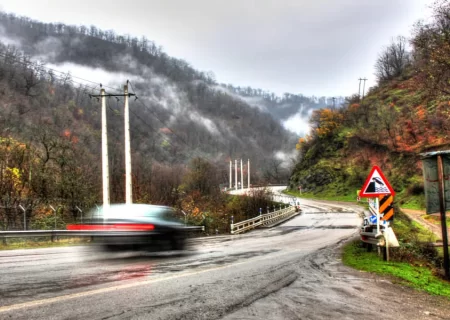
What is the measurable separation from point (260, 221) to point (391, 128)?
38070mm

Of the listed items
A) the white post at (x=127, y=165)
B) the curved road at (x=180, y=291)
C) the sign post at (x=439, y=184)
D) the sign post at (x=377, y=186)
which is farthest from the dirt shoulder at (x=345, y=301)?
the white post at (x=127, y=165)

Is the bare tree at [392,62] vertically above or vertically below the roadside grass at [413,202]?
above

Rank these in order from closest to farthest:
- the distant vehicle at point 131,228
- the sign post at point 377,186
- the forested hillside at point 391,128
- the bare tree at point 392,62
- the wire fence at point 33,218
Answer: the distant vehicle at point 131,228 < the sign post at point 377,186 < the wire fence at point 33,218 < the forested hillside at point 391,128 < the bare tree at point 392,62

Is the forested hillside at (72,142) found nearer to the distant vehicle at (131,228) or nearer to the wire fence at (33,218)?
the wire fence at (33,218)

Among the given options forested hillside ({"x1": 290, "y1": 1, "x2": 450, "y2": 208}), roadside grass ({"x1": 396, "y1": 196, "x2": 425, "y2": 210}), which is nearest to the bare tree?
forested hillside ({"x1": 290, "y1": 1, "x2": 450, "y2": 208})

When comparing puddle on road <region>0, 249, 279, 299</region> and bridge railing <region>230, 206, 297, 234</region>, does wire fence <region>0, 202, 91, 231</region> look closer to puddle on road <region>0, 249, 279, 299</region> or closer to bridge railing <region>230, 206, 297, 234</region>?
puddle on road <region>0, 249, 279, 299</region>

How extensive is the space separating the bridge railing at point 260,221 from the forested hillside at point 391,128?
1636 centimetres

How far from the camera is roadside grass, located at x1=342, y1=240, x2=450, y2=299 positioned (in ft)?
29.1

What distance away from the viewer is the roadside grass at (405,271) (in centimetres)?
887

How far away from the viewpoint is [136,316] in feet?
16.5

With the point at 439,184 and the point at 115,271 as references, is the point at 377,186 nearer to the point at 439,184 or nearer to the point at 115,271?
the point at 439,184

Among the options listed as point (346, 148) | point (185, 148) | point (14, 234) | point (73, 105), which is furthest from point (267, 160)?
point (14, 234)

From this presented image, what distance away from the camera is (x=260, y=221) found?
3625cm

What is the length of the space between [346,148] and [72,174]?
58.8m
